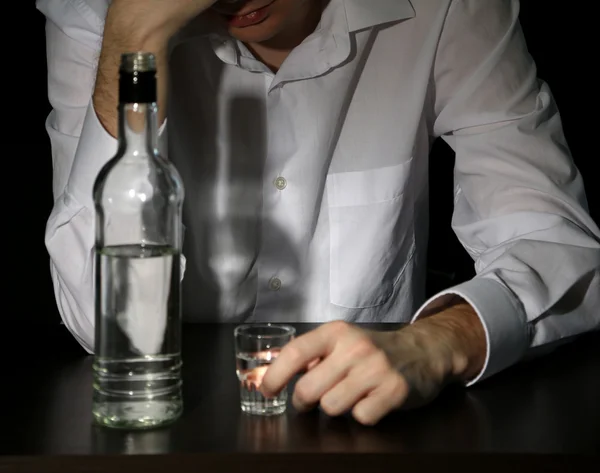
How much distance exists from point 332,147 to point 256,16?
319 millimetres

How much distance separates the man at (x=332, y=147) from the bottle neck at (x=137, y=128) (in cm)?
42

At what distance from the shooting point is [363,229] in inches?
65.0

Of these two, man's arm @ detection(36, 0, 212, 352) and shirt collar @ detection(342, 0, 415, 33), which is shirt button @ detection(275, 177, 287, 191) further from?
man's arm @ detection(36, 0, 212, 352)

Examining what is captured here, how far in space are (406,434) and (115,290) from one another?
290 mm

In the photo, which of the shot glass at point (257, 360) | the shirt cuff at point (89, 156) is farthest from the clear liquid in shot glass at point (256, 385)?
the shirt cuff at point (89, 156)

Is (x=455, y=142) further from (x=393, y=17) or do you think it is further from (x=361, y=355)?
(x=361, y=355)

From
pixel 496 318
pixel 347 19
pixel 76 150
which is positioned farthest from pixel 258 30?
pixel 496 318

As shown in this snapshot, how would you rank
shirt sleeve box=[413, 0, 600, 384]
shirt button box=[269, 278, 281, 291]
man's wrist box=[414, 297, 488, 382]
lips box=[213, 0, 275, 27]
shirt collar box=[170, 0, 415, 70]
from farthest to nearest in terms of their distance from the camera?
shirt button box=[269, 278, 281, 291] → shirt collar box=[170, 0, 415, 70] → lips box=[213, 0, 275, 27] → shirt sleeve box=[413, 0, 600, 384] → man's wrist box=[414, 297, 488, 382]

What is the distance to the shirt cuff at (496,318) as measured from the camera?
1061 millimetres

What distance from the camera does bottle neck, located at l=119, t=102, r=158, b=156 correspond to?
2.76ft

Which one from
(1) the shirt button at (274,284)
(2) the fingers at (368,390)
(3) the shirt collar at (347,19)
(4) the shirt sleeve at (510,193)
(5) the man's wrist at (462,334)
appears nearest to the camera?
(2) the fingers at (368,390)

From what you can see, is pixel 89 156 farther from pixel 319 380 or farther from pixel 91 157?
pixel 319 380

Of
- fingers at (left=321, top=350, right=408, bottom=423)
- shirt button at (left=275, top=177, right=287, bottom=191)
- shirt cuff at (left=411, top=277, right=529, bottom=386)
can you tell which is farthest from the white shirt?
fingers at (left=321, top=350, right=408, bottom=423)

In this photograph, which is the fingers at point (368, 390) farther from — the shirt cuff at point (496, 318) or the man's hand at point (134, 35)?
the man's hand at point (134, 35)
